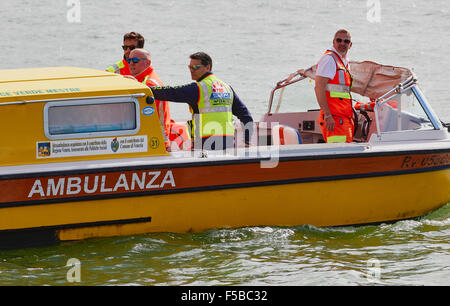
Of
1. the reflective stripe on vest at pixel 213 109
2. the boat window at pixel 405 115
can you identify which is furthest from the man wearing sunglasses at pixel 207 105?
the boat window at pixel 405 115

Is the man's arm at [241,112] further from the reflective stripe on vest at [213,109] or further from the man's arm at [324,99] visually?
the man's arm at [324,99]

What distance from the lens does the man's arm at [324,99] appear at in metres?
6.79

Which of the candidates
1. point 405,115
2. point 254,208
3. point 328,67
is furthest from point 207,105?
point 405,115

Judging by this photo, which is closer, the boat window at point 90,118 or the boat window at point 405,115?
the boat window at point 90,118

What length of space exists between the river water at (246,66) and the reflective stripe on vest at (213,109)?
0.93m

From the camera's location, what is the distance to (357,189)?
645 centimetres

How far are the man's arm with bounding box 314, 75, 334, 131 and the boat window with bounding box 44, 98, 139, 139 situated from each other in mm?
2007

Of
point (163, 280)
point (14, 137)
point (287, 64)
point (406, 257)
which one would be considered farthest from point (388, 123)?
point (287, 64)

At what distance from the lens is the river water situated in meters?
5.59

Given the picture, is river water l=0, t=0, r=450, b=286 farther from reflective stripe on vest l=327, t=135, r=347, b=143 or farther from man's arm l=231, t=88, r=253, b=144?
man's arm l=231, t=88, r=253, b=144

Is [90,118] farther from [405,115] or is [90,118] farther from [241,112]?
[405,115]

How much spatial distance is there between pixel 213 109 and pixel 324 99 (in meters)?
1.27

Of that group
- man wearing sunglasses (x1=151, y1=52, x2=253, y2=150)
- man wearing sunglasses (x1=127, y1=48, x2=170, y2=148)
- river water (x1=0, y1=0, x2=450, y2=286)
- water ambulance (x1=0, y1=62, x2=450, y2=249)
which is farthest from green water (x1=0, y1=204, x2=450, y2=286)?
man wearing sunglasses (x1=127, y1=48, x2=170, y2=148)

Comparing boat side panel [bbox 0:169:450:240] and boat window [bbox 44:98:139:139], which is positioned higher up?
boat window [bbox 44:98:139:139]
